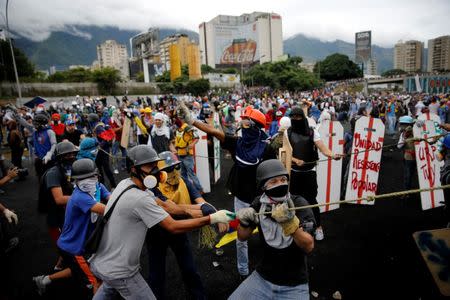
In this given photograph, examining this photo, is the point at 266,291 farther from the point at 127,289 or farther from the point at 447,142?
the point at 447,142

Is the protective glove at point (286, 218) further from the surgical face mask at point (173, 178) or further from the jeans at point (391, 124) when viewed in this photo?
the jeans at point (391, 124)

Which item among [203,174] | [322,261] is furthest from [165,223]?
[203,174]

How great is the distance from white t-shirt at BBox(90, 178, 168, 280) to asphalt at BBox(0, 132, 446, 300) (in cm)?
149

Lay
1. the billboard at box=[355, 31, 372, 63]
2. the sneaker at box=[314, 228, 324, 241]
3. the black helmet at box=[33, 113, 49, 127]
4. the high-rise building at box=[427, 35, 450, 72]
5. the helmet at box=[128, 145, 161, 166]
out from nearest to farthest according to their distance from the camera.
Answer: the helmet at box=[128, 145, 161, 166] < the sneaker at box=[314, 228, 324, 241] < the black helmet at box=[33, 113, 49, 127] < the billboard at box=[355, 31, 372, 63] < the high-rise building at box=[427, 35, 450, 72]

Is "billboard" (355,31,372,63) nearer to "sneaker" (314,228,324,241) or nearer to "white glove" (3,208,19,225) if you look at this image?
"sneaker" (314,228,324,241)

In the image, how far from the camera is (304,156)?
4352mm

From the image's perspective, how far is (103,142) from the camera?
24.2ft

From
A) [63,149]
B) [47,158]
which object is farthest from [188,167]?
[63,149]

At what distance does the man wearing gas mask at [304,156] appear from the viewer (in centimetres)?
434

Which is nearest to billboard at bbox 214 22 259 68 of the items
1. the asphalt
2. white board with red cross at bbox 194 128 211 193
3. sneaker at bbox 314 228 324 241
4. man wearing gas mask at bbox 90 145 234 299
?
white board with red cross at bbox 194 128 211 193

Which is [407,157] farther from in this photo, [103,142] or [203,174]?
[103,142]

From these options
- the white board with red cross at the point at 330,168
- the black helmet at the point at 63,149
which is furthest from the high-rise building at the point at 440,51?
the black helmet at the point at 63,149

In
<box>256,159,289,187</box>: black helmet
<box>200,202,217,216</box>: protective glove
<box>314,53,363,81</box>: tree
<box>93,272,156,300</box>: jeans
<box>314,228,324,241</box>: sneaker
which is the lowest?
<box>314,228,324,241</box>: sneaker

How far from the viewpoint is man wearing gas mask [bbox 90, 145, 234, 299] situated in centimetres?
225
